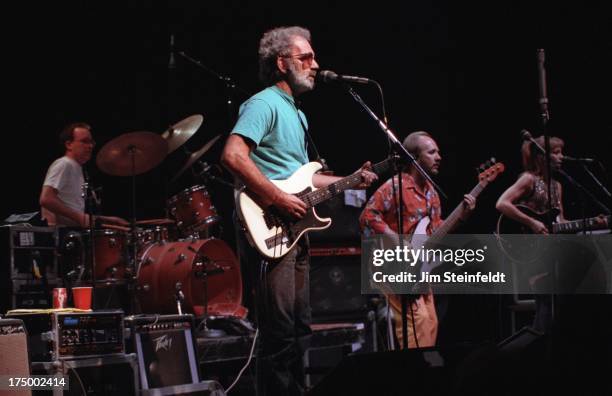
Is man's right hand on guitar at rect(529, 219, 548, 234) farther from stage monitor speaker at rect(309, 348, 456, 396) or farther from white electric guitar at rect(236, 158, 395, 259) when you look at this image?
stage monitor speaker at rect(309, 348, 456, 396)

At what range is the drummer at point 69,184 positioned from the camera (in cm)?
658

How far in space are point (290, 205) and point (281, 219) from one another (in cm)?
9

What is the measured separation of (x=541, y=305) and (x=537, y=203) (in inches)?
37.9

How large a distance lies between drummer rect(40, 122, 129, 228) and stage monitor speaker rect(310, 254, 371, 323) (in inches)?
73.5

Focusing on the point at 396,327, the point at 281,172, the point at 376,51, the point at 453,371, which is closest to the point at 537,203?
the point at 396,327

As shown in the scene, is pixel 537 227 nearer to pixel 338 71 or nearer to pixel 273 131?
pixel 338 71

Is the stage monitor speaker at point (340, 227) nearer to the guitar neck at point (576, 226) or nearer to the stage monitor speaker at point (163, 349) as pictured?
the guitar neck at point (576, 226)

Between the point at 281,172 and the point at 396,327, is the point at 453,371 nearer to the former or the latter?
the point at 281,172

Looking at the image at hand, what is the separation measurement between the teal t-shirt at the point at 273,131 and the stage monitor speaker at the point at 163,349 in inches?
41.3

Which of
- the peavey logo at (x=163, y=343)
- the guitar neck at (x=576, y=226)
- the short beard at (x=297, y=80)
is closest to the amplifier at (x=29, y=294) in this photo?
the peavey logo at (x=163, y=343)

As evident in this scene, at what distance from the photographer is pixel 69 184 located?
6.75 m

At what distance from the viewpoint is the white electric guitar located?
3.61 metres

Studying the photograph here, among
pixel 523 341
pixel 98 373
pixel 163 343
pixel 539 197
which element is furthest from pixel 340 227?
pixel 523 341

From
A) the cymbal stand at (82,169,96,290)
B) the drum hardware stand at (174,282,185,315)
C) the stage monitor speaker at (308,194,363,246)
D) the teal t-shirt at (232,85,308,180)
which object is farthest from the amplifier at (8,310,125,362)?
the stage monitor speaker at (308,194,363,246)
